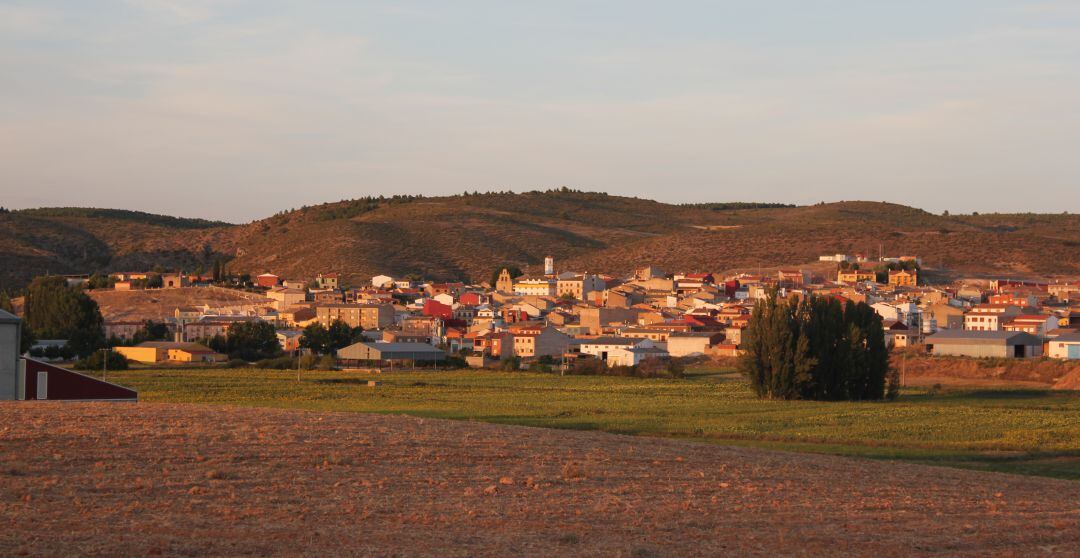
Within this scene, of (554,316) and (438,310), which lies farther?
(438,310)

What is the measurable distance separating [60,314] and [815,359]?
55934 millimetres

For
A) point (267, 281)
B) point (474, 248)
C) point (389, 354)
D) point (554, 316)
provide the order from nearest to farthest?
1. point (389, 354)
2. point (554, 316)
3. point (267, 281)
4. point (474, 248)

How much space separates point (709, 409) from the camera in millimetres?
49000

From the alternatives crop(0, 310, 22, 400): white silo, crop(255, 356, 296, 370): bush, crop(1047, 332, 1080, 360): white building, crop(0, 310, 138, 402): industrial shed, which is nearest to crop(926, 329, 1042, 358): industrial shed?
crop(1047, 332, 1080, 360): white building

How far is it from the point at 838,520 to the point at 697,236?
162 metres

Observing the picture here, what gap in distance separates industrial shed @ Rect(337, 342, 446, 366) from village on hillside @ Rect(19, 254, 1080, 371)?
0.11m

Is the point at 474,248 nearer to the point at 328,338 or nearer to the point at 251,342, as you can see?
the point at 328,338

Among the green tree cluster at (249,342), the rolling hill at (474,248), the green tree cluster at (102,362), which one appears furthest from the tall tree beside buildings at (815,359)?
the rolling hill at (474,248)

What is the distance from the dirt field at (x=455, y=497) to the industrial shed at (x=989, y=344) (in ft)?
181

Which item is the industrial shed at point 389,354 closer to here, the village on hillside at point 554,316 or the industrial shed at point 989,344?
the village on hillside at point 554,316

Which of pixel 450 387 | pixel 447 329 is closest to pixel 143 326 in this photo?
pixel 447 329

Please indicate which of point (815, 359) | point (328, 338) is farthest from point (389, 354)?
point (815, 359)

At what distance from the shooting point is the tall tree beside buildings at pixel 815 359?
57.6m

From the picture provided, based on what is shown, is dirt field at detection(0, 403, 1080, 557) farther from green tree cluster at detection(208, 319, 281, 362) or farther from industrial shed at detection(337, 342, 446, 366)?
green tree cluster at detection(208, 319, 281, 362)
